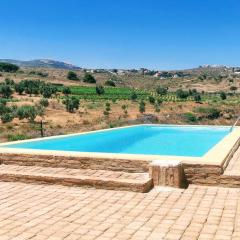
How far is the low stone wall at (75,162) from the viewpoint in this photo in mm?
8570

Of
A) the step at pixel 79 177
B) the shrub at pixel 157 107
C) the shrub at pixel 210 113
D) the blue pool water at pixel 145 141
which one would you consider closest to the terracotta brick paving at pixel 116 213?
the step at pixel 79 177

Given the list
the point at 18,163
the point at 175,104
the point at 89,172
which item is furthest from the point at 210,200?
the point at 175,104

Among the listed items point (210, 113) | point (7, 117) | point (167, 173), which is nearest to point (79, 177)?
point (167, 173)

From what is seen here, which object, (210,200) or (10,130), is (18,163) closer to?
(210,200)

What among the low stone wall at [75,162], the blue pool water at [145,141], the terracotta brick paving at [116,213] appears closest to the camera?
the terracotta brick paving at [116,213]

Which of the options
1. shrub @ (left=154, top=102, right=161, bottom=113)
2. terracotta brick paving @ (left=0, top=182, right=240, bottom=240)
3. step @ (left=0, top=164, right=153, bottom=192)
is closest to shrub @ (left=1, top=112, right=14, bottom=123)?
shrub @ (left=154, top=102, right=161, bottom=113)

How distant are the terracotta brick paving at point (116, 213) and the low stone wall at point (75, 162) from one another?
1.14m

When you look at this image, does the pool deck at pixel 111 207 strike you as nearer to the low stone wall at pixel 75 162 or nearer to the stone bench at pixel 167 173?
the low stone wall at pixel 75 162

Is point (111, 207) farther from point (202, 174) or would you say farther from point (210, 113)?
point (210, 113)

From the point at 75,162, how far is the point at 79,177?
4.11 ft

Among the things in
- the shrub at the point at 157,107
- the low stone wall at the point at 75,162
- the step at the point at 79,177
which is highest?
the shrub at the point at 157,107

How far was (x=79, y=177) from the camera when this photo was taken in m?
7.82

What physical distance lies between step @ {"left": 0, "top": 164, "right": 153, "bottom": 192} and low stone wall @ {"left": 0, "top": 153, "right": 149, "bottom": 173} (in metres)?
0.11

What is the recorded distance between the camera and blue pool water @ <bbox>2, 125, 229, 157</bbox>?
537 inches
